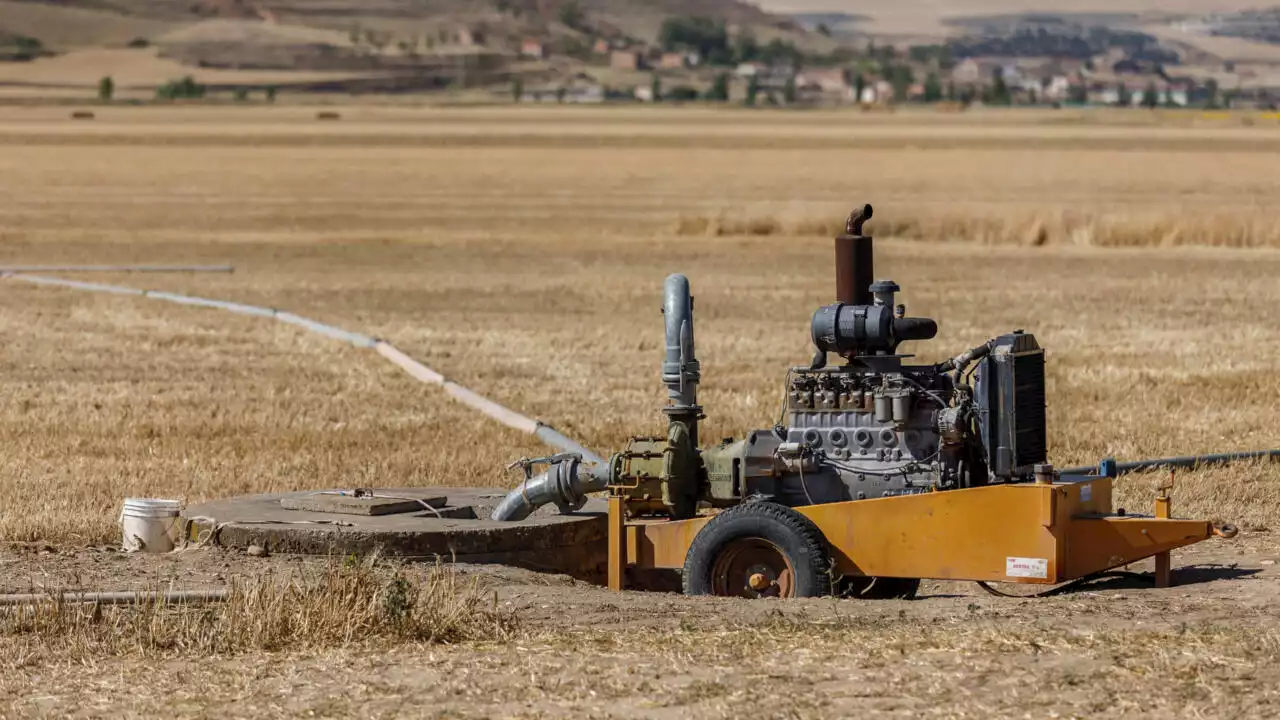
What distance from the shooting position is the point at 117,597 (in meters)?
9.37

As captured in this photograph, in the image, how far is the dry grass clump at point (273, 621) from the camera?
338 inches

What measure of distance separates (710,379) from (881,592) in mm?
9072

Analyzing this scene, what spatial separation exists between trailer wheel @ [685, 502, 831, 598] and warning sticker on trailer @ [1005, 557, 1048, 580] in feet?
2.75

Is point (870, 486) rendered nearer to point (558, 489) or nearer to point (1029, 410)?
point (1029, 410)

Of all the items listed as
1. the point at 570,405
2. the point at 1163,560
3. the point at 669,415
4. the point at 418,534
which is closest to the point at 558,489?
the point at 418,534

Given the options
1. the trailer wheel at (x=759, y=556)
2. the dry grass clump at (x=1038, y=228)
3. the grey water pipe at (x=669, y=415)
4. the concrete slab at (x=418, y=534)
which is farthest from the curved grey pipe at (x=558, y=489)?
the dry grass clump at (x=1038, y=228)

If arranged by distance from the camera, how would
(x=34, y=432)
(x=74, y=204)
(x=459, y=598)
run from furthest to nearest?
1. (x=74, y=204)
2. (x=34, y=432)
3. (x=459, y=598)

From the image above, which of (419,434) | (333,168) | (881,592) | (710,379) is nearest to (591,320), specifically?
(710,379)

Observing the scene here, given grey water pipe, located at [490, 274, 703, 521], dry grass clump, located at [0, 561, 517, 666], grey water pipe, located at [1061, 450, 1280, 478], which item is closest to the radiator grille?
grey water pipe, located at [490, 274, 703, 521]

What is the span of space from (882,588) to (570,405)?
7.54 metres

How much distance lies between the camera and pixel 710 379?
19703 millimetres

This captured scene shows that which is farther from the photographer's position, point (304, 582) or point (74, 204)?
point (74, 204)

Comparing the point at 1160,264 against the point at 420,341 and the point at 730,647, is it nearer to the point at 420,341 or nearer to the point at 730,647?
the point at 420,341

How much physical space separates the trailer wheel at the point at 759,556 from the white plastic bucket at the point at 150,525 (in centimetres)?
316
